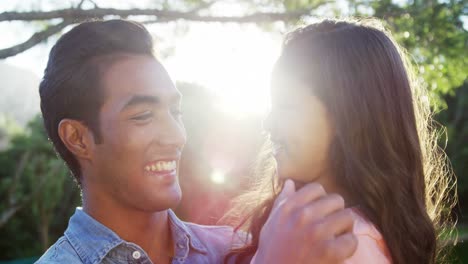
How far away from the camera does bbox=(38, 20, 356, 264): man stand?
8.25 feet

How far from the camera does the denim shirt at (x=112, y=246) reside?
2.48 metres

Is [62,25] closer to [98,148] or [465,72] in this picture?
[98,148]

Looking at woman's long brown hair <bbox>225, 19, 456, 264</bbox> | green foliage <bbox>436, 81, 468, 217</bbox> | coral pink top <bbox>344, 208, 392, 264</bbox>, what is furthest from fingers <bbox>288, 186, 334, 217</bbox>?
green foliage <bbox>436, 81, 468, 217</bbox>

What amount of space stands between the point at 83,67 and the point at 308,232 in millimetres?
1547

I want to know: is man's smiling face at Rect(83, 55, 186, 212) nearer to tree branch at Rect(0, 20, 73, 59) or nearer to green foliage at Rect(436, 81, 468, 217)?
tree branch at Rect(0, 20, 73, 59)

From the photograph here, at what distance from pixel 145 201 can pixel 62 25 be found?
1.36 meters

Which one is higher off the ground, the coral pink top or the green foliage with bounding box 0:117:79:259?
the coral pink top

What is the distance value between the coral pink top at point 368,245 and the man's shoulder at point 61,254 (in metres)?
1.12

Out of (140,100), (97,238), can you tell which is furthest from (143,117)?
(97,238)

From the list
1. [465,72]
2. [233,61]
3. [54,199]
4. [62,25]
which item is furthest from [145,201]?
[54,199]

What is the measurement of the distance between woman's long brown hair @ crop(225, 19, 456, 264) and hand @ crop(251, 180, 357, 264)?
0.58m

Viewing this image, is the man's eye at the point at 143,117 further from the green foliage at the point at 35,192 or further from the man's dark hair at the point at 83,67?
the green foliage at the point at 35,192

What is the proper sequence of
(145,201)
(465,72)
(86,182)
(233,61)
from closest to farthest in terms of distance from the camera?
(145,201) → (86,182) → (233,61) → (465,72)

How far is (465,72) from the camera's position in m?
4.73
